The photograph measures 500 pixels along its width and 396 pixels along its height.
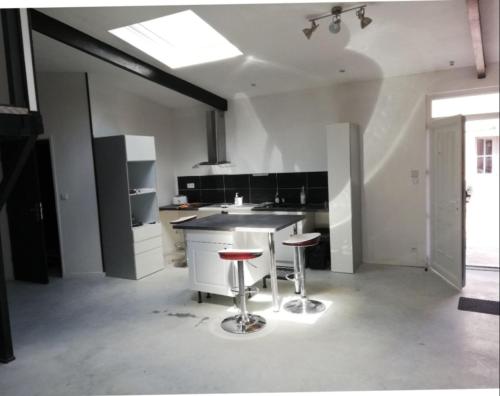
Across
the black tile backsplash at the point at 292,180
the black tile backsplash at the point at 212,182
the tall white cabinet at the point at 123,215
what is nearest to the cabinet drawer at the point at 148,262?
the tall white cabinet at the point at 123,215

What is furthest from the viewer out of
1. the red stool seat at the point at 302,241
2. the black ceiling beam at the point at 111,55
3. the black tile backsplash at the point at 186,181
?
the black tile backsplash at the point at 186,181

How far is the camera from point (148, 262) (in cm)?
469

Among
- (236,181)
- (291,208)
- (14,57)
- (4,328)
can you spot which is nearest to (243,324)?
(4,328)

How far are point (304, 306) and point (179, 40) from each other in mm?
2989

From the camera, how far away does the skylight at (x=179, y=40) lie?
11.3 feet

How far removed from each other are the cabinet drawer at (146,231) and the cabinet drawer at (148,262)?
0.20 metres

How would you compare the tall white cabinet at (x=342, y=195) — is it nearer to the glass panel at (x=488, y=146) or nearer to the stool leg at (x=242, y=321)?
the stool leg at (x=242, y=321)

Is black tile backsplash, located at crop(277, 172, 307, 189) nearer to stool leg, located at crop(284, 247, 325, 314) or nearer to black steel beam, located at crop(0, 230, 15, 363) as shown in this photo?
stool leg, located at crop(284, 247, 325, 314)

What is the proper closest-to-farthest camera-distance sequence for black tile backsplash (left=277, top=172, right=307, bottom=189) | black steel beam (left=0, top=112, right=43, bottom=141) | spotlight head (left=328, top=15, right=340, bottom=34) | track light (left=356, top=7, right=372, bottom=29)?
1. black steel beam (left=0, top=112, right=43, bottom=141)
2. track light (left=356, top=7, right=372, bottom=29)
3. spotlight head (left=328, top=15, right=340, bottom=34)
4. black tile backsplash (left=277, top=172, right=307, bottom=189)

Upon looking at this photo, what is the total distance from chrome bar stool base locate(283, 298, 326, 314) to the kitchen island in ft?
0.49

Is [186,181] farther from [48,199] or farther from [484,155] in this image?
[484,155]

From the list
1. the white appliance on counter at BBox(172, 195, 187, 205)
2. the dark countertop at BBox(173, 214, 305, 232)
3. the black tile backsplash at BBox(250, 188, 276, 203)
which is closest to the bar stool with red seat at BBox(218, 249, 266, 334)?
the dark countertop at BBox(173, 214, 305, 232)

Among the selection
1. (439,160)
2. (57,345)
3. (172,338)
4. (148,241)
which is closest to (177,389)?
(172,338)

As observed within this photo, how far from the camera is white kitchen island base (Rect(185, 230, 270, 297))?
133 inches
